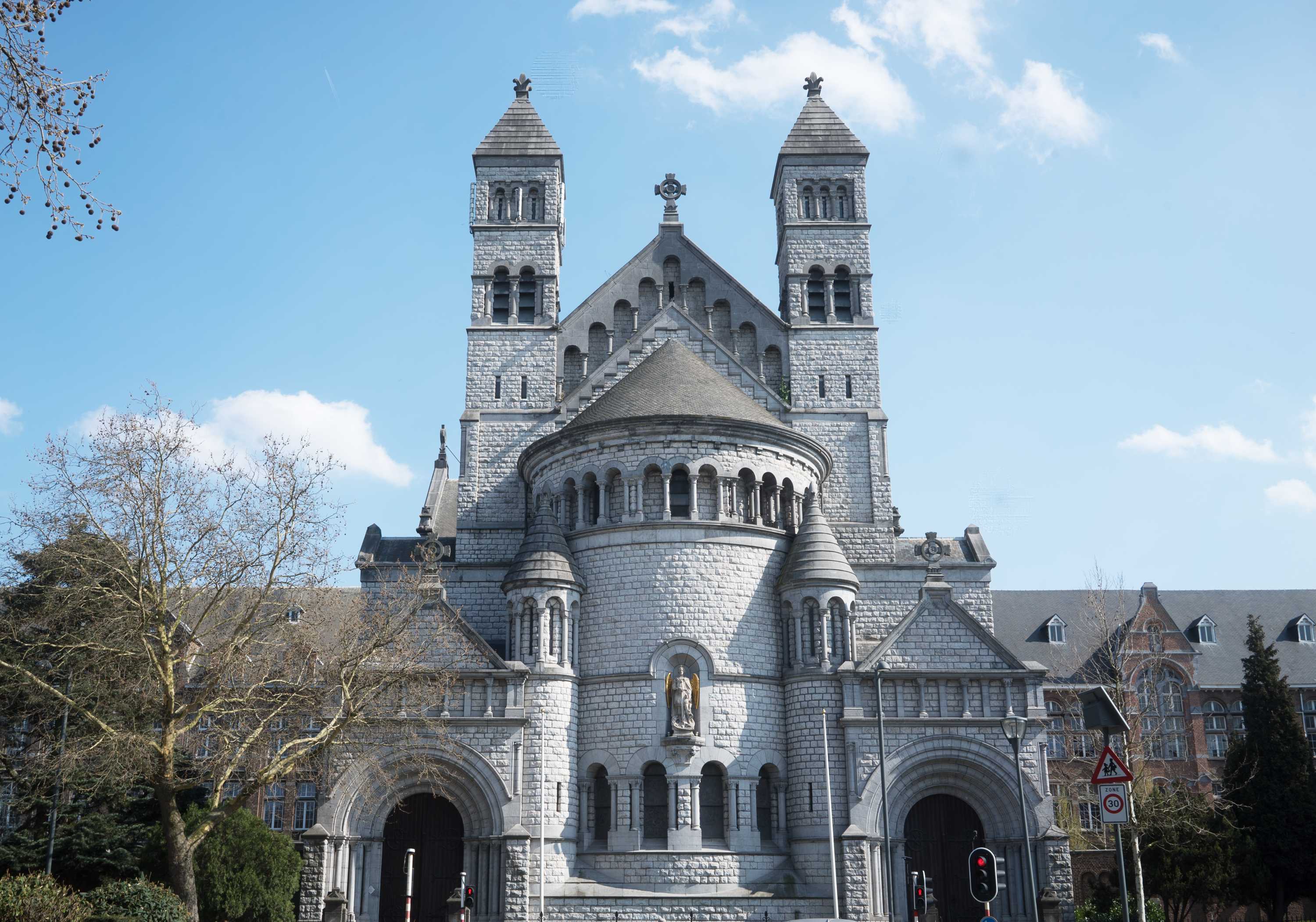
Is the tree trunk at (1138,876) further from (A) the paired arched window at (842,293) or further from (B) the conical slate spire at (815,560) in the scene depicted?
(A) the paired arched window at (842,293)

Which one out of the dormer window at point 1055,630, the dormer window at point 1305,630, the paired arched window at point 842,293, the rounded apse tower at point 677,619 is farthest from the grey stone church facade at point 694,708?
the dormer window at point 1305,630

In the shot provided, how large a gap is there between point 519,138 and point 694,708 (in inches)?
874

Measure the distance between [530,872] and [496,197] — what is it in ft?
76.4

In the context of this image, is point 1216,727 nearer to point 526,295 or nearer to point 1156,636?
point 1156,636

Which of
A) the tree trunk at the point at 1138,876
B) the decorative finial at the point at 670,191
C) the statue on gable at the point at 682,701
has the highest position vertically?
the decorative finial at the point at 670,191

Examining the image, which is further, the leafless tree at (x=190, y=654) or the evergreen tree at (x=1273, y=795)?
the evergreen tree at (x=1273, y=795)

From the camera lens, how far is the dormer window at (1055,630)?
56281mm

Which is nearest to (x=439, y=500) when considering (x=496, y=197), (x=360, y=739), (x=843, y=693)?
(x=496, y=197)

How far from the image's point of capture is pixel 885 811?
27.2 metres

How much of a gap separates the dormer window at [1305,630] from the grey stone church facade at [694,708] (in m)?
29.7

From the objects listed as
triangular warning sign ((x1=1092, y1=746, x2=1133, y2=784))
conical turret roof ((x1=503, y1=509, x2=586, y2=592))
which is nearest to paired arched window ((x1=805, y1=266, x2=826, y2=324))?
conical turret roof ((x1=503, y1=509, x2=586, y2=592))

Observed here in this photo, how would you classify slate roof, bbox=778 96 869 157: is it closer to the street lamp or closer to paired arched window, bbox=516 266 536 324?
paired arched window, bbox=516 266 536 324

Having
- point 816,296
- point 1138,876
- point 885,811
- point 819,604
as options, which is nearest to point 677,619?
point 819,604

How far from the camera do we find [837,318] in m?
40.1
